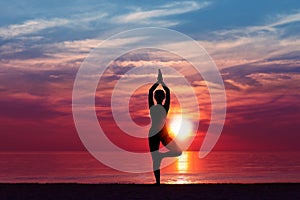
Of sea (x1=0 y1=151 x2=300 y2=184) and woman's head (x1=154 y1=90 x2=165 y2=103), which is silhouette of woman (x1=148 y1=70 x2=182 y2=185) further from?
sea (x1=0 y1=151 x2=300 y2=184)

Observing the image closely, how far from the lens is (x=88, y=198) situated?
16688mm

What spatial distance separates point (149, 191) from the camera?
18.0 meters

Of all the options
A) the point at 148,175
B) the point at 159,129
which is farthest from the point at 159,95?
the point at 148,175

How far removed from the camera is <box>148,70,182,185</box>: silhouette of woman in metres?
19.9

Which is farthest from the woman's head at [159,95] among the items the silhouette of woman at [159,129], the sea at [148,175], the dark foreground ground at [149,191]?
the sea at [148,175]

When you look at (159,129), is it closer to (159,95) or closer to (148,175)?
(159,95)

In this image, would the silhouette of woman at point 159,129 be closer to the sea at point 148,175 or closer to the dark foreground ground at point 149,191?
the dark foreground ground at point 149,191

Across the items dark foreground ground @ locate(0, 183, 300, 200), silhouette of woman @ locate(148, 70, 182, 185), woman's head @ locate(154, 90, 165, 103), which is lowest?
dark foreground ground @ locate(0, 183, 300, 200)

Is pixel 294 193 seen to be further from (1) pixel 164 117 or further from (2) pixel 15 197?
(2) pixel 15 197

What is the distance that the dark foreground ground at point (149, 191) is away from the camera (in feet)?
55.5

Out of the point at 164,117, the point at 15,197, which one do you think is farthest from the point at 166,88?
the point at 15,197

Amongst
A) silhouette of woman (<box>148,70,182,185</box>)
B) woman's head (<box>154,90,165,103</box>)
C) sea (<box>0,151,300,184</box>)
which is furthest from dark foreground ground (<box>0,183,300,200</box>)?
sea (<box>0,151,300,184</box>)

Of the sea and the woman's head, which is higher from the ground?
the sea

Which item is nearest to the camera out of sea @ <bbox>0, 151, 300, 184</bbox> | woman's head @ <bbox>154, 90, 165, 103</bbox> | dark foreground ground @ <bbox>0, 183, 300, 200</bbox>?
dark foreground ground @ <bbox>0, 183, 300, 200</bbox>
